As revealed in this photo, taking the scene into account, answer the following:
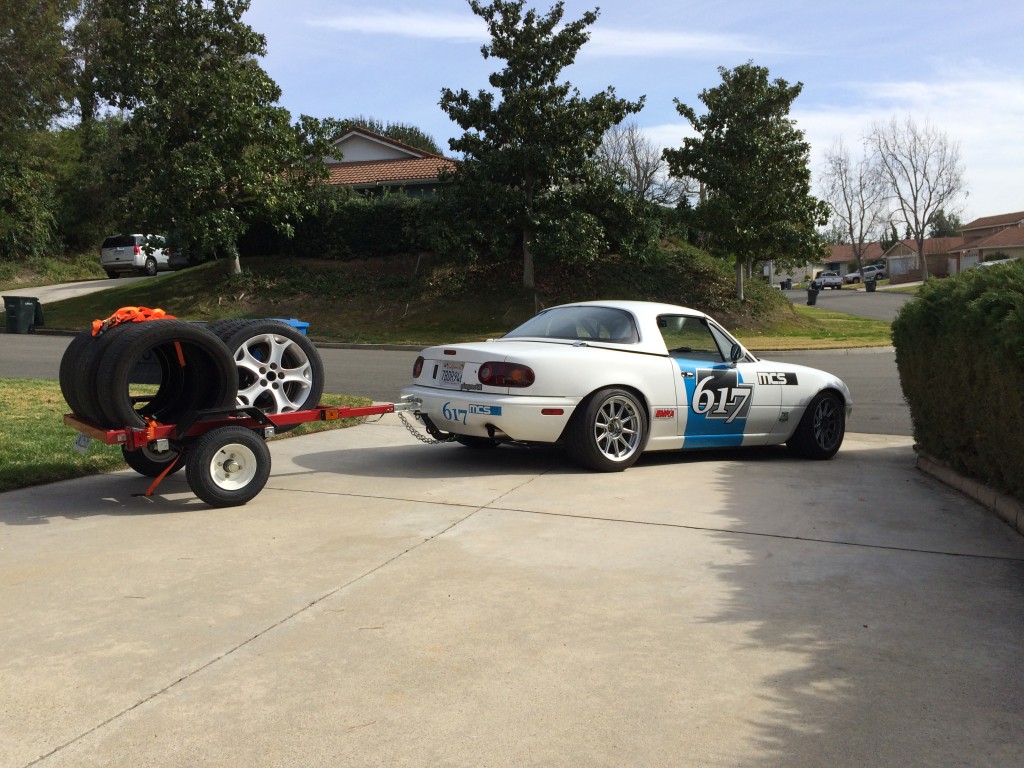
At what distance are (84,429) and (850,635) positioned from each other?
507 cm

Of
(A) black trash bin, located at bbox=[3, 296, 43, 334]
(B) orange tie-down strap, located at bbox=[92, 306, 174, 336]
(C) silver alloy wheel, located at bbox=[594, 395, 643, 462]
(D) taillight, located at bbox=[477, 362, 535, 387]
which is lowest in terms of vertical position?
(C) silver alloy wheel, located at bbox=[594, 395, 643, 462]

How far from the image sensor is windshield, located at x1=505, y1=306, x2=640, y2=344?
26.9 ft

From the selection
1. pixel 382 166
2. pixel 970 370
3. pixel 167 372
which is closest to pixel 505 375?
pixel 167 372

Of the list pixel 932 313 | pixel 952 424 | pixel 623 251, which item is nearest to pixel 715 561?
pixel 952 424

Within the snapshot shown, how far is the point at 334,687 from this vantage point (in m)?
3.60

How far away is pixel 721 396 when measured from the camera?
27.8ft

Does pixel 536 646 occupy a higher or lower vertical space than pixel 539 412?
lower

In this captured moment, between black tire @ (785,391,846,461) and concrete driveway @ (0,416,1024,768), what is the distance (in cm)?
195

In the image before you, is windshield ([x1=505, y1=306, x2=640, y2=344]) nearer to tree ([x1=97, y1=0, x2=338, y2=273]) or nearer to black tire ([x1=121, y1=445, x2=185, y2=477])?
black tire ([x1=121, y1=445, x2=185, y2=477])

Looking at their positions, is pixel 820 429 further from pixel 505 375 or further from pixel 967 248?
pixel 967 248

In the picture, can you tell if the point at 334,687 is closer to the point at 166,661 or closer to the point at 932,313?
the point at 166,661

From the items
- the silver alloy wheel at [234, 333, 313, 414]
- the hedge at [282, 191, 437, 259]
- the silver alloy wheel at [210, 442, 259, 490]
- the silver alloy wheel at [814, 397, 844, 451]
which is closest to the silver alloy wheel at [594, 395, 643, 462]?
the silver alloy wheel at [814, 397, 844, 451]

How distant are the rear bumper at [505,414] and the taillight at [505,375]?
0.33ft

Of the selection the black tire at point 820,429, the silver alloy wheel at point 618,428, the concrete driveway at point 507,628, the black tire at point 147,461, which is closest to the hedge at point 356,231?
the black tire at point 820,429
